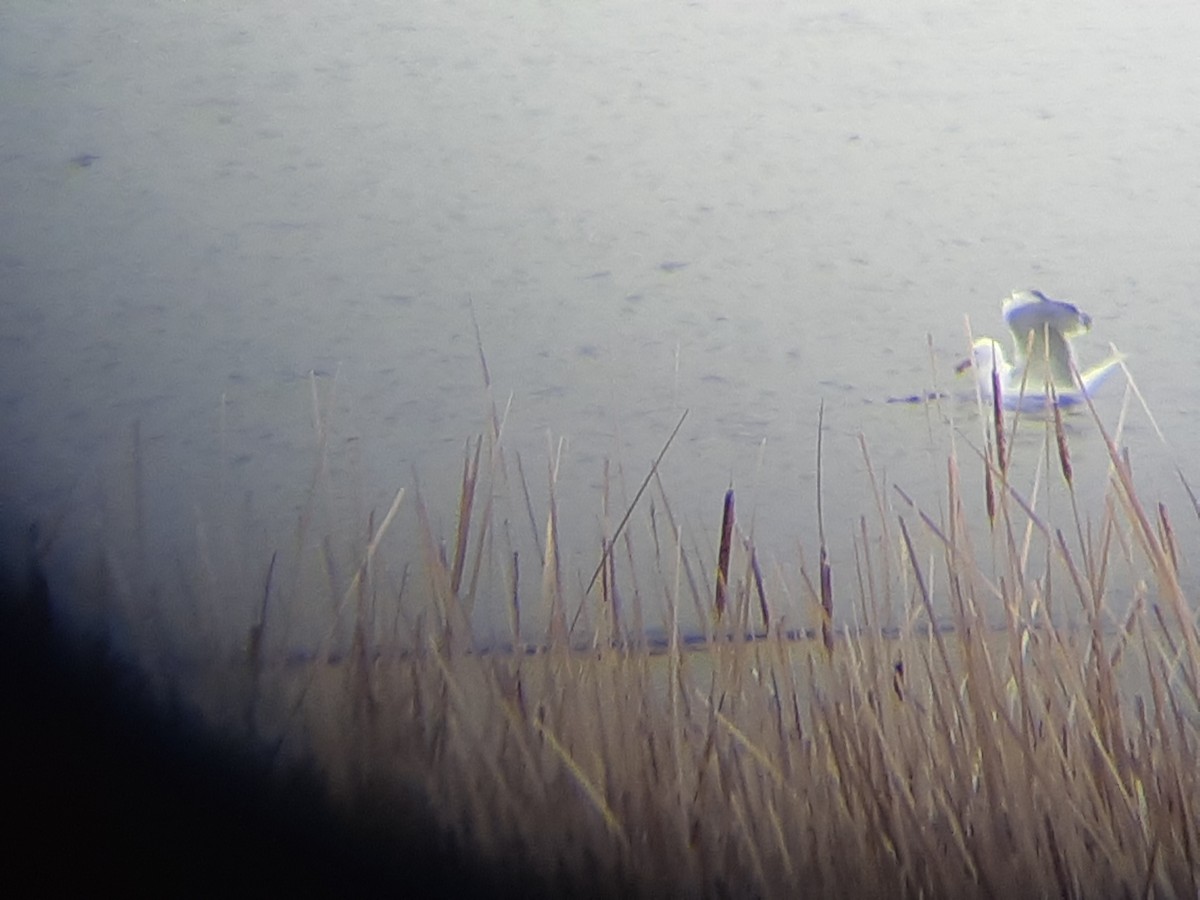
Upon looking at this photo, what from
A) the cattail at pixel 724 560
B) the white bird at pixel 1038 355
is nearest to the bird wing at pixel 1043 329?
the white bird at pixel 1038 355

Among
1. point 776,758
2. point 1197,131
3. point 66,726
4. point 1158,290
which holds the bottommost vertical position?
point 776,758

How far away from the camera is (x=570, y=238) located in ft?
3.30

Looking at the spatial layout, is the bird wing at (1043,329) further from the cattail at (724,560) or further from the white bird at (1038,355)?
the cattail at (724,560)

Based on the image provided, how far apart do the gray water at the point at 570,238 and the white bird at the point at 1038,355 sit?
2 centimetres

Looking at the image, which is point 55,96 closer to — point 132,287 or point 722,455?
point 132,287

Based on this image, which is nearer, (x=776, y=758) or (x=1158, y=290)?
(x=776, y=758)

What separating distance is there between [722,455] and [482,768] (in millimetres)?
428

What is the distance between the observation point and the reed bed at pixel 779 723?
68cm

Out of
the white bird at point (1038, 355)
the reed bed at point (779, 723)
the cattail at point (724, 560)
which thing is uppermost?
the white bird at point (1038, 355)

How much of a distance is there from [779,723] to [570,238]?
495 millimetres

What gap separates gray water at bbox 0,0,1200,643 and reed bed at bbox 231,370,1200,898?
0.44 ft

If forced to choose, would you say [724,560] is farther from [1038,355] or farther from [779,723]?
[1038,355]

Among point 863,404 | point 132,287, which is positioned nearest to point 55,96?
point 132,287

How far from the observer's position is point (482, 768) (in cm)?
70
